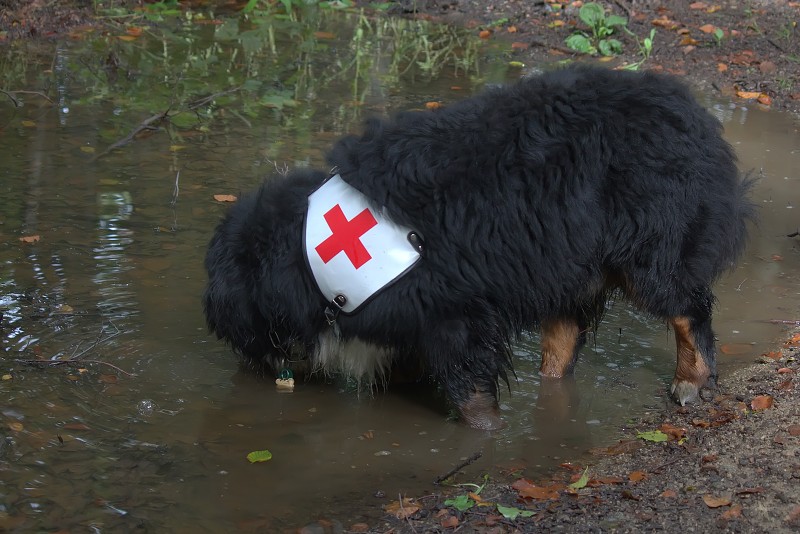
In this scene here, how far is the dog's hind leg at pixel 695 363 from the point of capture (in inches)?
194

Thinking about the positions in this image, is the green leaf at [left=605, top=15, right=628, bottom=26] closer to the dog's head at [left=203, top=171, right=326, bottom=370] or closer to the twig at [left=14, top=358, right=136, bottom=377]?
the dog's head at [left=203, top=171, right=326, bottom=370]

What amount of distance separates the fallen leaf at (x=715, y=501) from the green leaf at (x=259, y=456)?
1.91 metres

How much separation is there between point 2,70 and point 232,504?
7124 mm

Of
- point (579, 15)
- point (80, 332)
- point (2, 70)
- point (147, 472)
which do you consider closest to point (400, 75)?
point (579, 15)

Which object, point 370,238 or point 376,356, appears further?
point 376,356

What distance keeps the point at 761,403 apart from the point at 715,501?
3.68 ft

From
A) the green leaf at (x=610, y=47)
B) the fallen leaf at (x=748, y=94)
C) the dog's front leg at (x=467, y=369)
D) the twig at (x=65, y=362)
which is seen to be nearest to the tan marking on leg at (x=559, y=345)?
the dog's front leg at (x=467, y=369)

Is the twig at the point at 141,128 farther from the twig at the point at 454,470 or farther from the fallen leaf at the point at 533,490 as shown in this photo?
the fallen leaf at the point at 533,490

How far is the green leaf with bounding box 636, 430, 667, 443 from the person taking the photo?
14.9ft

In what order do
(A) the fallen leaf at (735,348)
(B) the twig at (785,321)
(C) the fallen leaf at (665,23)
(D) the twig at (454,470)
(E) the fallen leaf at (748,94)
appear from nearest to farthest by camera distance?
(D) the twig at (454,470), (A) the fallen leaf at (735,348), (B) the twig at (785,321), (E) the fallen leaf at (748,94), (C) the fallen leaf at (665,23)

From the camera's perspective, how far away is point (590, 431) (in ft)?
15.7

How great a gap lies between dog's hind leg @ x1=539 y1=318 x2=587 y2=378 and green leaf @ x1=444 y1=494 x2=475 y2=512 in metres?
1.47

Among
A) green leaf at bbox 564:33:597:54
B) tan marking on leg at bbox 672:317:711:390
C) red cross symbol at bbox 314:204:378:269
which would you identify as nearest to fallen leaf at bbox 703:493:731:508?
tan marking on leg at bbox 672:317:711:390

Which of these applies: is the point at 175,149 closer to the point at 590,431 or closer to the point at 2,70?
the point at 2,70
